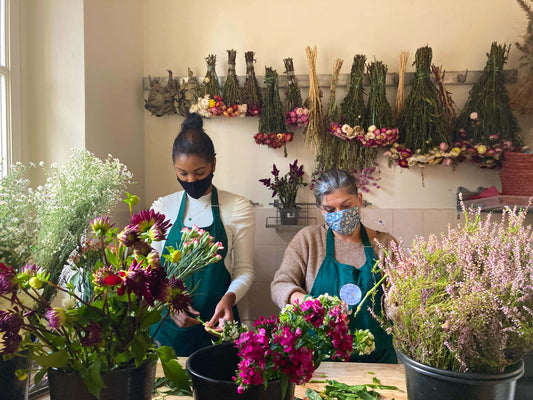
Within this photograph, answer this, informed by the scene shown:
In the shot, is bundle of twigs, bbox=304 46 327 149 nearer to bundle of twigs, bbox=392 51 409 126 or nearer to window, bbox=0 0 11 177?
bundle of twigs, bbox=392 51 409 126

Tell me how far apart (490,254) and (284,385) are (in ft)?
1.51

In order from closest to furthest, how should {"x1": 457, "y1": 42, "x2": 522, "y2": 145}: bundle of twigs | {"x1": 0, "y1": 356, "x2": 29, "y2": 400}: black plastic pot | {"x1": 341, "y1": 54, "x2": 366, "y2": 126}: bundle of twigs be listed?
{"x1": 0, "y1": 356, "x2": 29, "y2": 400}: black plastic pot < {"x1": 457, "y1": 42, "x2": 522, "y2": 145}: bundle of twigs < {"x1": 341, "y1": 54, "x2": 366, "y2": 126}: bundle of twigs

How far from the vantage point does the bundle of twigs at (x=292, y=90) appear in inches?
113

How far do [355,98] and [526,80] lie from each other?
942 millimetres

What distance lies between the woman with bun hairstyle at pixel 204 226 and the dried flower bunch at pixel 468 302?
1.17m

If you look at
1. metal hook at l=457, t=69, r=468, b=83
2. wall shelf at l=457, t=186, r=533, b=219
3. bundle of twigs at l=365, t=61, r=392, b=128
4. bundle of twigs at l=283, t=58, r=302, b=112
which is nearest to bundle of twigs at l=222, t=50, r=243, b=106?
bundle of twigs at l=283, t=58, r=302, b=112

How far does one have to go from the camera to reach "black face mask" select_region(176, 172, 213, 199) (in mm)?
2209

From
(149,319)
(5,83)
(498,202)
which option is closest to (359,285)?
(498,202)

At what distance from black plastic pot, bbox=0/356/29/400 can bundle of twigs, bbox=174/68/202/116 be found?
2.24 m

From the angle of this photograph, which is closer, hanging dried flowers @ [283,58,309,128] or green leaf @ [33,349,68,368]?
green leaf @ [33,349,68,368]

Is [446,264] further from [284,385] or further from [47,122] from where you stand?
[47,122]

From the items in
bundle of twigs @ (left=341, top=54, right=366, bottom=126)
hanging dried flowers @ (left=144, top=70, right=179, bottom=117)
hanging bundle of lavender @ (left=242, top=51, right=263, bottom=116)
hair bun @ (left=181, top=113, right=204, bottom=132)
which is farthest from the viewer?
hanging dried flowers @ (left=144, top=70, right=179, bottom=117)

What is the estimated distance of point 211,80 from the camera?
2.90 metres

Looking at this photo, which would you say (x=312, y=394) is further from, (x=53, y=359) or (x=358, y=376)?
(x=53, y=359)
